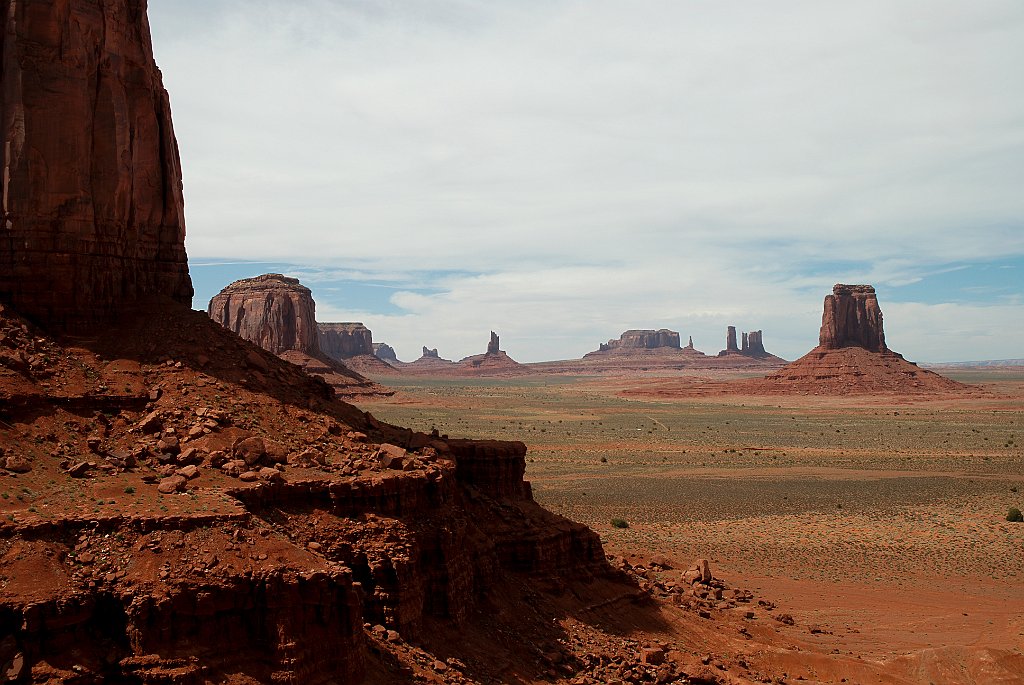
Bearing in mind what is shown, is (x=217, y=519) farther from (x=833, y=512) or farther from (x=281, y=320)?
(x=281, y=320)

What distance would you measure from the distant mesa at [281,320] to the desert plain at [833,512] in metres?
25.8

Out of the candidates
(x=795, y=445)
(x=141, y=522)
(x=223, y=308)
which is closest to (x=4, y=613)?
(x=141, y=522)

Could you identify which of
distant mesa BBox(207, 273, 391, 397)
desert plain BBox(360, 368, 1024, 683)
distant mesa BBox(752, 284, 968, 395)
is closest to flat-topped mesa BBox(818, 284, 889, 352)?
distant mesa BBox(752, 284, 968, 395)

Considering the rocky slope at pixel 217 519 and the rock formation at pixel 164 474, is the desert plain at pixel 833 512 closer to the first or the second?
the rock formation at pixel 164 474

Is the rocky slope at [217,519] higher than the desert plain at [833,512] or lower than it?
higher

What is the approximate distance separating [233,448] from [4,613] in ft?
18.0

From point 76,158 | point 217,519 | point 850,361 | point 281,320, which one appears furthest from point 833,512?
point 850,361

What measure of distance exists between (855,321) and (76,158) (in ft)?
542

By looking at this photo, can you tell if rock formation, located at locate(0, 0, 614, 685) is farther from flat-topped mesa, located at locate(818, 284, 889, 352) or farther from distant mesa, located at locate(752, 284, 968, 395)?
flat-topped mesa, located at locate(818, 284, 889, 352)

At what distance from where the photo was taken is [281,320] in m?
141

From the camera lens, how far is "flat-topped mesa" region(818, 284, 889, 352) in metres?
→ 170

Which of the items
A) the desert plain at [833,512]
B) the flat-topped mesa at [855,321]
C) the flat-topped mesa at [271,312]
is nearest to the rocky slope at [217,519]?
the desert plain at [833,512]

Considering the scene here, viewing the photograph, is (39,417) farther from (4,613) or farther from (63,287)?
(4,613)

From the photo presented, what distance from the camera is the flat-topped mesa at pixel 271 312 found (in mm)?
140000
